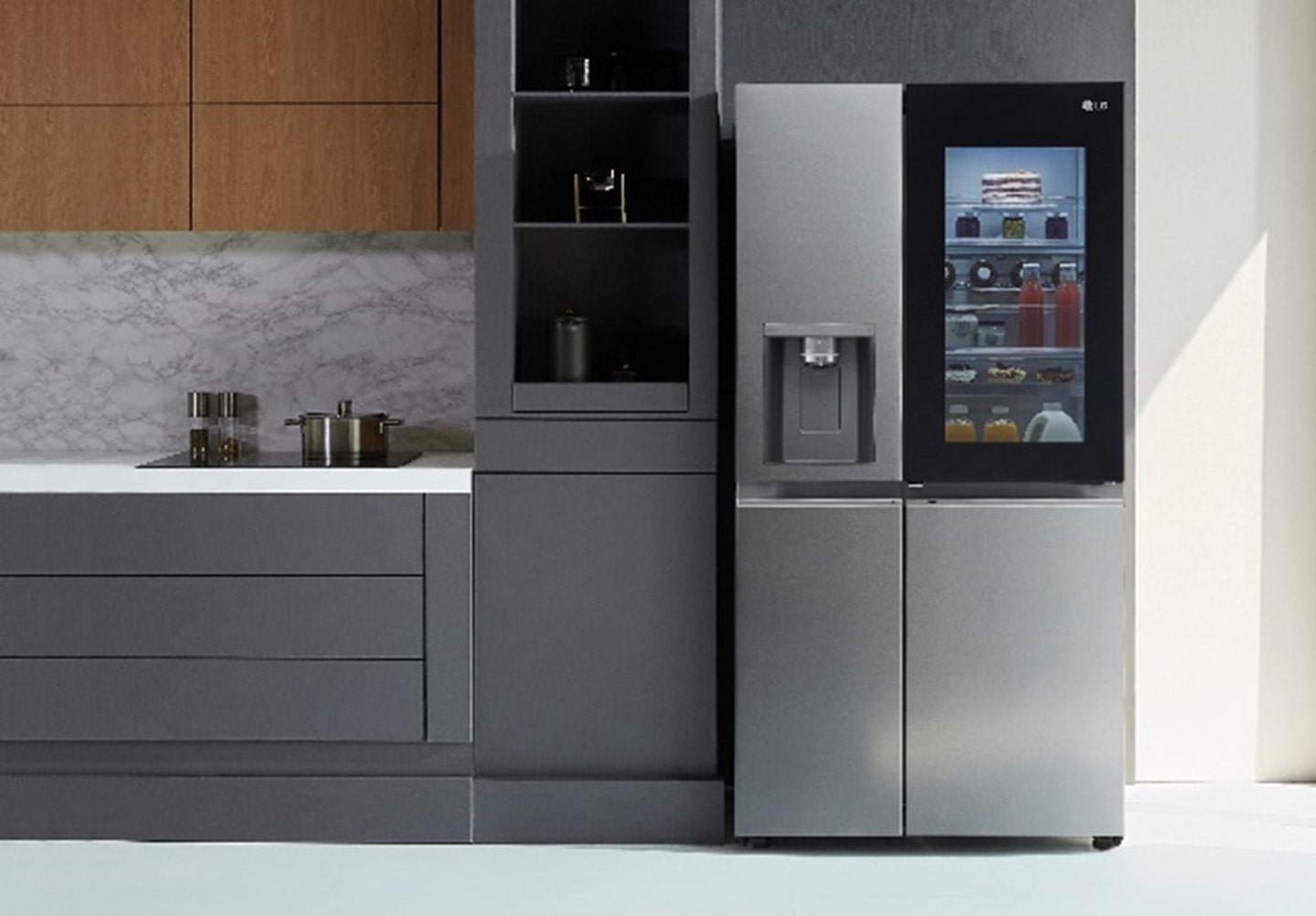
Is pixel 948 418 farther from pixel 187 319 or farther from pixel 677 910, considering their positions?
pixel 187 319

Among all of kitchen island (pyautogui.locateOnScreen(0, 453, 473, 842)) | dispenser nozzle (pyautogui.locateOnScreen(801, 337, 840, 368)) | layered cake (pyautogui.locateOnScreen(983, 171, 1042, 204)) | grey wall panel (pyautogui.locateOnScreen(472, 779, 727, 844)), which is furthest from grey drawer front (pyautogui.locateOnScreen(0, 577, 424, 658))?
layered cake (pyautogui.locateOnScreen(983, 171, 1042, 204))

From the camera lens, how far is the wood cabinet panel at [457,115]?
424 centimetres

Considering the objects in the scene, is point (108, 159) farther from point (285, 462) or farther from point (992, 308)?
point (992, 308)

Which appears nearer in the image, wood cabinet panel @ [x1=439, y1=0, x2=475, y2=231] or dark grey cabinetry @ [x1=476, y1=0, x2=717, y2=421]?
dark grey cabinetry @ [x1=476, y1=0, x2=717, y2=421]

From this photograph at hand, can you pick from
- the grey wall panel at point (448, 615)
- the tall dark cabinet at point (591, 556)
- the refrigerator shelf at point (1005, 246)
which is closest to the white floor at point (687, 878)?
the tall dark cabinet at point (591, 556)

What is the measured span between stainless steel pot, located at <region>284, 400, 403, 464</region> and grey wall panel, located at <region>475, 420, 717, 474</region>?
409mm

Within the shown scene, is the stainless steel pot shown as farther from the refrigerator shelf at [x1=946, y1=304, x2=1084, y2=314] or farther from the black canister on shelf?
the refrigerator shelf at [x1=946, y1=304, x2=1084, y2=314]

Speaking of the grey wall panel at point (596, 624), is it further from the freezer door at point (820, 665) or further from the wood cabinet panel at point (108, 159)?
the wood cabinet panel at point (108, 159)

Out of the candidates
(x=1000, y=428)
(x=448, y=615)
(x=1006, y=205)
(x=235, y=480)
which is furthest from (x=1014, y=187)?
(x=235, y=480)

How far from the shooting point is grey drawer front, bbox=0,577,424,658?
3803 mm

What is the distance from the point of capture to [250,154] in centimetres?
429

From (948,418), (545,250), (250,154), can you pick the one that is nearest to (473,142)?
(545,250)

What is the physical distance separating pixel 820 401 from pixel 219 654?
1.43 meters

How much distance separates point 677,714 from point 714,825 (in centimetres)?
26
